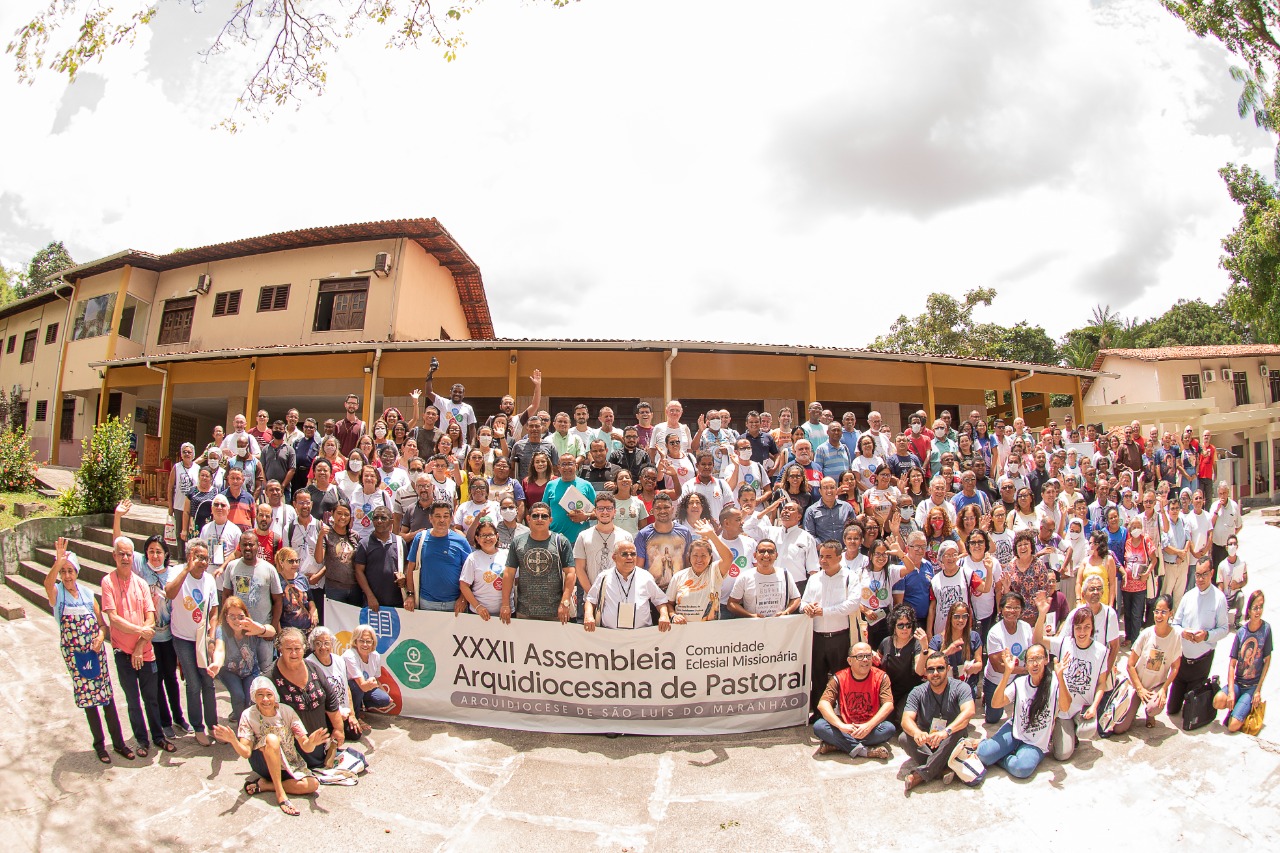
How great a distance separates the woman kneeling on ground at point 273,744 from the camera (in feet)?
16.1

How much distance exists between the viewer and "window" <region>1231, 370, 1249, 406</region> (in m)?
23.5

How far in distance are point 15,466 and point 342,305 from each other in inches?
278

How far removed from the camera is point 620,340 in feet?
44.0

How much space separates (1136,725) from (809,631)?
9.39ft

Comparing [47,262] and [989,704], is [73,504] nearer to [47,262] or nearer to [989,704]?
[989,704]

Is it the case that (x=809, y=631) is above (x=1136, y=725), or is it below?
above

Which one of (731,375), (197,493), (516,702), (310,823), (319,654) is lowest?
(310,823)

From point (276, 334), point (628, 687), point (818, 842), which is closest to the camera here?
point (818, 842)

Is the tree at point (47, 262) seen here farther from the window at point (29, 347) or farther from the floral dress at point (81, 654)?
the floral dress at point (81, 654)

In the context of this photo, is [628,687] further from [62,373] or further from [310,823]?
[62,373]

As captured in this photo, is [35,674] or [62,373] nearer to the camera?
[35,674]

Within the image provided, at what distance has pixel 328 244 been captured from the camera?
55.3 feet

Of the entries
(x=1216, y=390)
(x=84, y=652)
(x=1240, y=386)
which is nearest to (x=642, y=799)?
(x=84, y=652)

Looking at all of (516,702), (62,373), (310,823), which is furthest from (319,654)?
(62,373)
